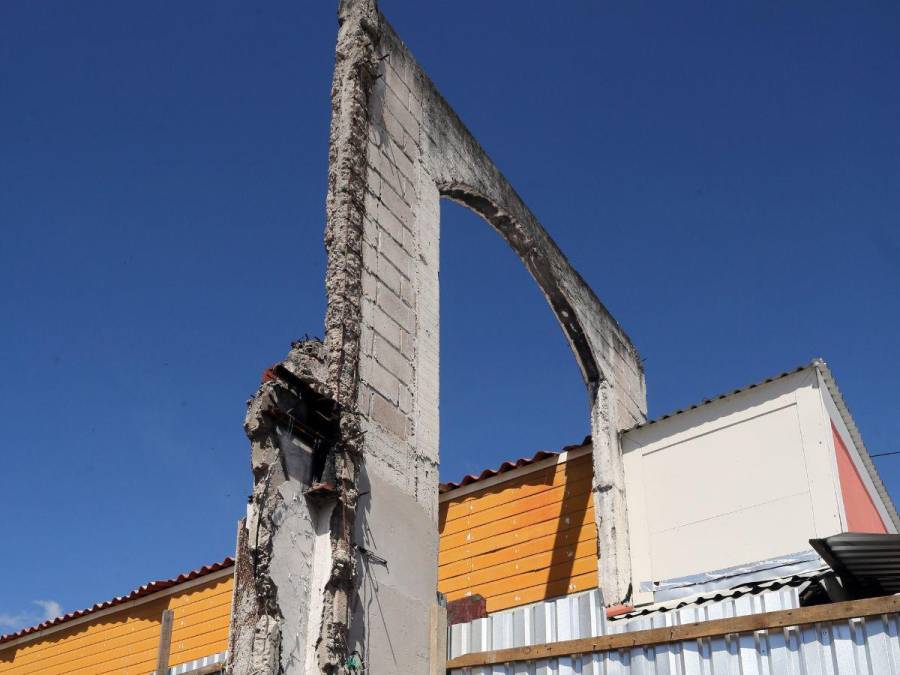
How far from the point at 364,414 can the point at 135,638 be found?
365 inches

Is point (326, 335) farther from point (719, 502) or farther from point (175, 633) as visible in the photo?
point (175, 633)

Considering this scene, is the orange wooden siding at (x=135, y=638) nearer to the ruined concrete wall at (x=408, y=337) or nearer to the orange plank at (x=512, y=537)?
the orange plank at (x=512, y=537)

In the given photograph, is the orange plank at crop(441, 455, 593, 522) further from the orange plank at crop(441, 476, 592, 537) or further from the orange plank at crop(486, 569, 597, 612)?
the orange plank at crop(486, 569, 597, 612)

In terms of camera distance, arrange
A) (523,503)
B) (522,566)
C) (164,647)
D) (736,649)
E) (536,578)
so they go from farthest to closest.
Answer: (523,503) < (522,566) < (536,578) < (164,647) < (736,649)

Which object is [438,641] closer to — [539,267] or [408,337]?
[408,337]

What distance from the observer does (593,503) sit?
1188cm

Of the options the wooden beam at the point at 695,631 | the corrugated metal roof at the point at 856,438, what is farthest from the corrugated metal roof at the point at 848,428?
the wooden beam at the point at 695,631

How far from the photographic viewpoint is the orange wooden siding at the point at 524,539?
38.8ft

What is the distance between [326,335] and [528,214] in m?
4.89

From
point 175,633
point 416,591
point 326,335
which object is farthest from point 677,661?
point 175,633

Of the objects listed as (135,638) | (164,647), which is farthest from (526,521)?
(135,638)

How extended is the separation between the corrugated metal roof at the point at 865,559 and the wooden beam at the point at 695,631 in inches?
19.7

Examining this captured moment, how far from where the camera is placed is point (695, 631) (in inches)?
266

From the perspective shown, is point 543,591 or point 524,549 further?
point 524,549
